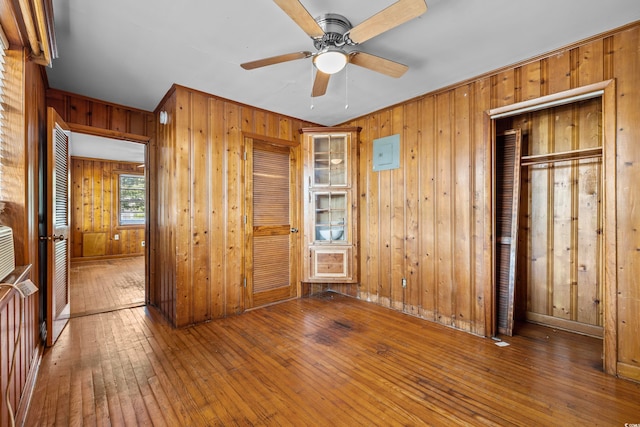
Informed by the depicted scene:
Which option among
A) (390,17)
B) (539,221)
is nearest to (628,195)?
(539,221)

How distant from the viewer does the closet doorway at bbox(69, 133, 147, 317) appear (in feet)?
19.5

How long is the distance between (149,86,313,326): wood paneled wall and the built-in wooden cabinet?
876 millimetres

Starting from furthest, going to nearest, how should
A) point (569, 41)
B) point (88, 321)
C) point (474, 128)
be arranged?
point (88, 321) < point (474, 128) < point (569, 41)

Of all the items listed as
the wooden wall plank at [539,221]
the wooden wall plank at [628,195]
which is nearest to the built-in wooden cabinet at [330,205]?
the wooden wall plank at [539,221]

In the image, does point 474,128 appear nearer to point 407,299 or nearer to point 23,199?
point 407,299

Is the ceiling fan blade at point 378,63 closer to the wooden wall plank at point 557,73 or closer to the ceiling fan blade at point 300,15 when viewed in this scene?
the ceiling fan blade at point 300,15

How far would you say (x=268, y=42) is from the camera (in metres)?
2.32

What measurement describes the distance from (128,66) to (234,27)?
126 centimetres

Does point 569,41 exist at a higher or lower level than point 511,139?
higher

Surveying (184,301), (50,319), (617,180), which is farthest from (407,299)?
(50,319)

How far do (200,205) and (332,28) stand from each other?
223 centimetres

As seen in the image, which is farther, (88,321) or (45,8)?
(88,321)

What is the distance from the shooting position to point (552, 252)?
10.2ft

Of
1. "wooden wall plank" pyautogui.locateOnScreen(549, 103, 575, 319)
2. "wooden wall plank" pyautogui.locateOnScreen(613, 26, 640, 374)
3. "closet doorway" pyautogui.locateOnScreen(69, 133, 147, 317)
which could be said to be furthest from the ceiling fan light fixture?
"closet doorway" pyautogui.locateOnScreen(69, 133, 147, 317)
